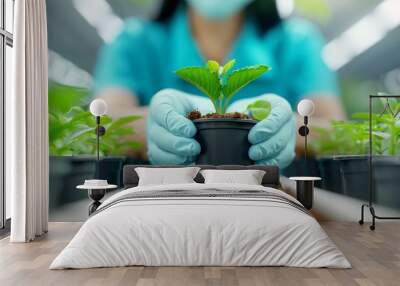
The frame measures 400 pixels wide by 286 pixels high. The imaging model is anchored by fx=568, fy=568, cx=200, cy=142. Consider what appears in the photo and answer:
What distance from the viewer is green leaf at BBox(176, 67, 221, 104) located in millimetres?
6598

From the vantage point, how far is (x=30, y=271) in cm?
406

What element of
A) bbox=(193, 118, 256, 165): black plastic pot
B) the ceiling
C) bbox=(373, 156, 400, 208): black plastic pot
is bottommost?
bbox=(373, 156, 400, 208): black plastic pot

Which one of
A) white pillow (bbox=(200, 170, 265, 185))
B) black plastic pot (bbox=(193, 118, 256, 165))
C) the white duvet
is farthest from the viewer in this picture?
black plastic pot (bbox=(193, 118, 256, 165))

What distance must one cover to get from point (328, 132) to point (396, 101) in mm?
885

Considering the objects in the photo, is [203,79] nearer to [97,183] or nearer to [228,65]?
[228,65]

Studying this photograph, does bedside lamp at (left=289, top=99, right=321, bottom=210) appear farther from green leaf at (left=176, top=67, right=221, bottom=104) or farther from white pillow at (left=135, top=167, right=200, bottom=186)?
white pillow at (left=135, top=167, right=200, bottom=186)

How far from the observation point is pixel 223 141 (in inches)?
260

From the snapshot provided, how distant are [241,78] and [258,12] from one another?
3.03 ft

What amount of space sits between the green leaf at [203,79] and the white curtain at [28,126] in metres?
1.64

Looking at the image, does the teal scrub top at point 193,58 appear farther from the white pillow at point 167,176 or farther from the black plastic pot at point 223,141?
the white pillow at point 167,176

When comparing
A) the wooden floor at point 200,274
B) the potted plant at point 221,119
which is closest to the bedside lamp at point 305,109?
the potted plant at point 221,119

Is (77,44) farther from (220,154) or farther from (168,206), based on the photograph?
(168,206)

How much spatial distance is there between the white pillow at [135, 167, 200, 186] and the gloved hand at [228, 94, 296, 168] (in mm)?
858

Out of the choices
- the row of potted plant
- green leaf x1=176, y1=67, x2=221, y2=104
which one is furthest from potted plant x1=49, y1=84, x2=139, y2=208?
the row of potted plant
